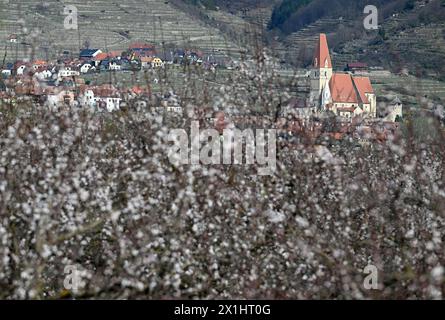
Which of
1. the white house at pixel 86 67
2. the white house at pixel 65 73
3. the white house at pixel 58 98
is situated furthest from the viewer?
the white house at pixel 86 67

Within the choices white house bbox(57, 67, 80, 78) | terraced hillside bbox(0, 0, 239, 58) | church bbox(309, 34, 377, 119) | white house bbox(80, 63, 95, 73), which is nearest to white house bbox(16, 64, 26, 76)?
white house bbox(57, 67, 80, 78)

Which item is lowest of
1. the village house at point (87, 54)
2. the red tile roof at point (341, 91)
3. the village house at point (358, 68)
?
the red tile roof at point (341, 91)

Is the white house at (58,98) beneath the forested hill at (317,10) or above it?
beneath

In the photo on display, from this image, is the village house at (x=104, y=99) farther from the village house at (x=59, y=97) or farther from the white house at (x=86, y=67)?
the white house at (x=86, y=67)

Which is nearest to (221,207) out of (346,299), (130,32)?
(346,299)

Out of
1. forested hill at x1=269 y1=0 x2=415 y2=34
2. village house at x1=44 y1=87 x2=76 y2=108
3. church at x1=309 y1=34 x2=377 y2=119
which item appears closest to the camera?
village house at x1=44 y1=87 x2=76 y2=108

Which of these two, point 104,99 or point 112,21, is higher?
point 112,21

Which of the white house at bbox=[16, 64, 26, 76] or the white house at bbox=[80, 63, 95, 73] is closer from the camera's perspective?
the white house at bbox=[16, 64, 26, 76]

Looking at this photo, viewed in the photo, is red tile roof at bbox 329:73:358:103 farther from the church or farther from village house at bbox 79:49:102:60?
village house at bbox 79:49:102:60

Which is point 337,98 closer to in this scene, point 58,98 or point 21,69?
point 58,98

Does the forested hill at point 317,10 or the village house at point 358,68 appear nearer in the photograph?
the village house at point 358,68

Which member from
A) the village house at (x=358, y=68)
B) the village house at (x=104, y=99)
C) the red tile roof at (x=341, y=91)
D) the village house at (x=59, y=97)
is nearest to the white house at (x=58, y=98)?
the village house at (x=59, y=97)

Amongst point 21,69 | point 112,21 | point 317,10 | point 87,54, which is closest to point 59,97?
point 21,69
